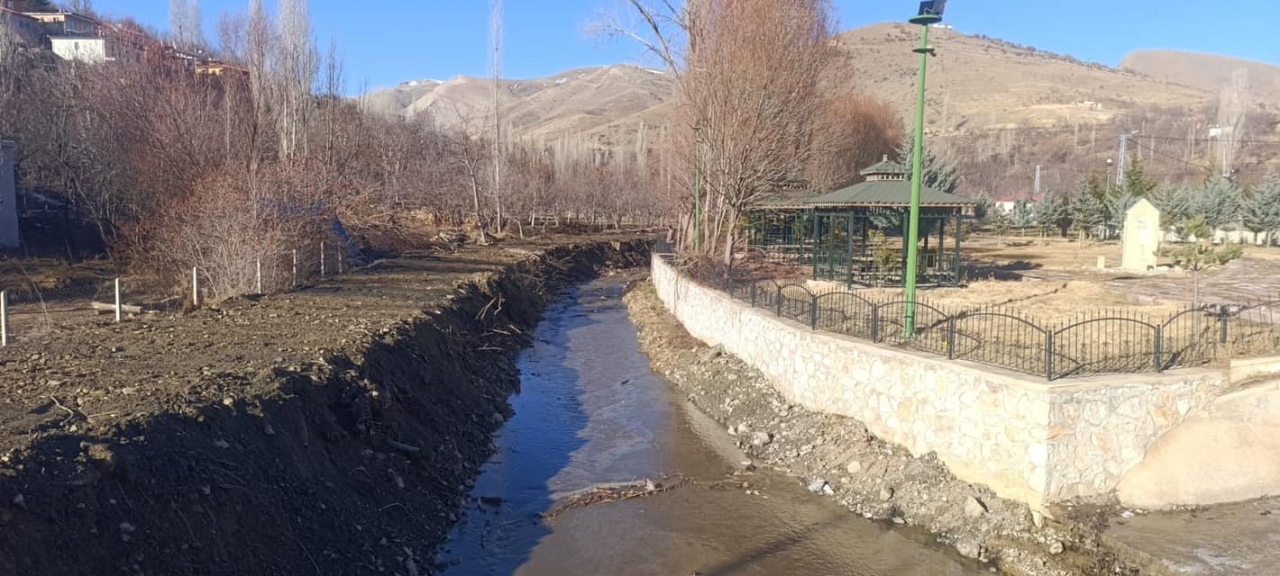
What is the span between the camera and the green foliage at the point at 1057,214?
48594 mm

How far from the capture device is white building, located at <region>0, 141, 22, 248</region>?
76.9ft

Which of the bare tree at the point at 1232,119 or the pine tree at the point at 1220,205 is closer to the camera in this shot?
the pine tree at the point at 1220,205

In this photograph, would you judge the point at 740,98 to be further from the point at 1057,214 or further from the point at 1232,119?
the point at 1232,119

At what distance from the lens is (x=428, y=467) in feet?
33.7

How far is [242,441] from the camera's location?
25.1 feet

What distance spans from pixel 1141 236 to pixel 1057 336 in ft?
55.0

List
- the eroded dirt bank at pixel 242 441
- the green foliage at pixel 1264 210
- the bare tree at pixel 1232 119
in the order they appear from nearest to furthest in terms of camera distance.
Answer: the eroded dirt bank at pixel 242 441, the green foliage at pixel 1264 210, the bare tree at pixel 1232 119

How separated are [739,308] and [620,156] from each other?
2895 inches

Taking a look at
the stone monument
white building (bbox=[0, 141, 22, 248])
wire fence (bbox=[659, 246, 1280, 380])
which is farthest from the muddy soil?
white building (bbox=[0, 141, 22, 248])

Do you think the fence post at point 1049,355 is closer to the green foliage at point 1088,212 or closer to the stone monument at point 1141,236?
the stone monument at point 1141,236

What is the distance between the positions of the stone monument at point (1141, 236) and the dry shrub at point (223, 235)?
973 inches

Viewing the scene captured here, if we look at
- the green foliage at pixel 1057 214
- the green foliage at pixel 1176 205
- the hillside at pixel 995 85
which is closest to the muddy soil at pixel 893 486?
the green foliage at pixel 1176 205

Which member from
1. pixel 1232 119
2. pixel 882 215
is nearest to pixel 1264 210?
pixel 882 215

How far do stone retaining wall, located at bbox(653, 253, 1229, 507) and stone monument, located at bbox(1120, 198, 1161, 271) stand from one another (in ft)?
62.3
